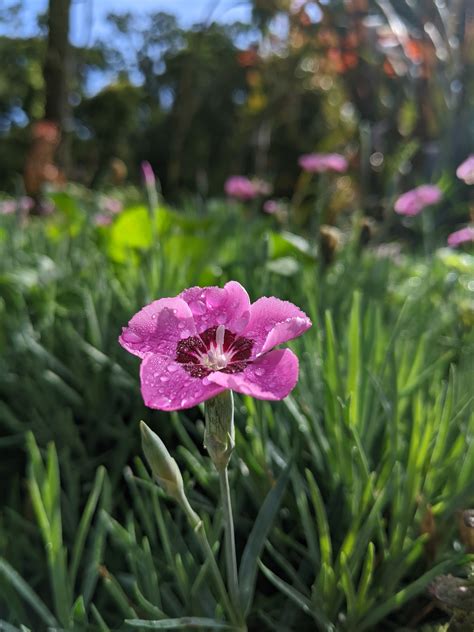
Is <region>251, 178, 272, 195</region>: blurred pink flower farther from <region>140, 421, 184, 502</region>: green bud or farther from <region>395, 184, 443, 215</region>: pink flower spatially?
<region>140, 421, 184, 502</region>: green bud

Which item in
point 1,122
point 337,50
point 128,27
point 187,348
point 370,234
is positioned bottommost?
point 1,122

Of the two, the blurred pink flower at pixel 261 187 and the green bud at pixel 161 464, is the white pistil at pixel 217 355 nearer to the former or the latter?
the green bud at pixel 161 464

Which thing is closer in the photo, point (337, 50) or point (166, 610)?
point (166, 610)

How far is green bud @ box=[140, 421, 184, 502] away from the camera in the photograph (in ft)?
Answer: 1.55

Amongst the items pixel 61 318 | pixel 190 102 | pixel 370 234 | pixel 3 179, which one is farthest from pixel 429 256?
pixel 3 179

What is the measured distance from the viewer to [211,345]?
0.51 metres

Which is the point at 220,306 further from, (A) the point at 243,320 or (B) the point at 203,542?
(B) the point at 203,542

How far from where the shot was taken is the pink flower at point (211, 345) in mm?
419

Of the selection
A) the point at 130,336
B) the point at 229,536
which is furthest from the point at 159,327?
the point at 229,536

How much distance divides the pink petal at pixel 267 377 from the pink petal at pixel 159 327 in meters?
0.07

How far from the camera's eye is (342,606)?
67cm

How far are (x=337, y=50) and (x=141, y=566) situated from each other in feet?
15.6

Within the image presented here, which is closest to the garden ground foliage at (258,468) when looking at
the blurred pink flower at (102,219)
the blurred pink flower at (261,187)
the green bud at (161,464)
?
the green bud at (161,464)

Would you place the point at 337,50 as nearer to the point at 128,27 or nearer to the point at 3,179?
the point at 3,179
